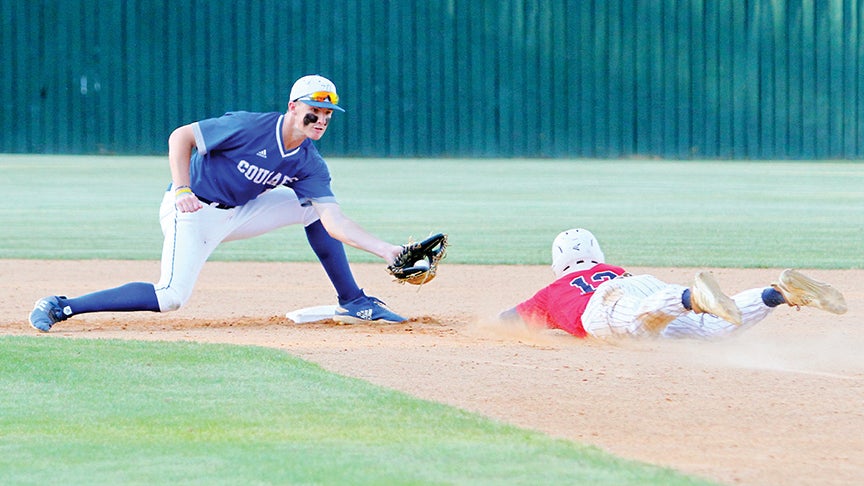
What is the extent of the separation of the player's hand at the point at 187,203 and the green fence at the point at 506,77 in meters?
15.3

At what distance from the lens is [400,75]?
20.7m

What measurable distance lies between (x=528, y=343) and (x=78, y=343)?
1.90 meters

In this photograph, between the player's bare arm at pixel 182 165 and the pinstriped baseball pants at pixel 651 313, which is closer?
the pinstriped baseball pants at pixel 651 313

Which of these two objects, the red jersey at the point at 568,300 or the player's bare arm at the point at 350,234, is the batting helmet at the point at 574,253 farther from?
the player's bare arm at the point at 350,234

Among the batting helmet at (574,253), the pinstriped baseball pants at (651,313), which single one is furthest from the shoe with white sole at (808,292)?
the batting helmet at (574,253)

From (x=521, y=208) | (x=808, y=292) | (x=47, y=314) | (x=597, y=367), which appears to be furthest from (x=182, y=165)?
(x=521, y=208)

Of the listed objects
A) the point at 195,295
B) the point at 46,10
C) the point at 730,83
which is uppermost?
the point at 46,10

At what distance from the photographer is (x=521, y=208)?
15078mm

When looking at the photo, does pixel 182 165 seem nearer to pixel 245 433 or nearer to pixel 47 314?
pixel 47 314

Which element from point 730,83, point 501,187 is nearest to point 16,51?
point 501,187

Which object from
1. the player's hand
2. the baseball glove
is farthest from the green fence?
the player's hand

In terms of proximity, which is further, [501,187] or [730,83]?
[730,83]

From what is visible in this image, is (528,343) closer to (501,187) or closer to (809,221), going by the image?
(809,221)

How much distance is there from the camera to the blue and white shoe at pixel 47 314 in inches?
231
